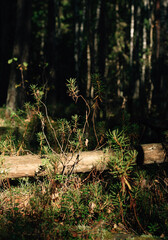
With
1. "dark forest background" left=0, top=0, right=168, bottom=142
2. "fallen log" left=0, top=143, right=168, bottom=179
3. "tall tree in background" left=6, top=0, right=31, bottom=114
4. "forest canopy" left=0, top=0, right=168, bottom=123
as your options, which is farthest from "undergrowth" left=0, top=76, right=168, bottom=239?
"tall tree in background" left=6, top=0, right=31, bottom=114

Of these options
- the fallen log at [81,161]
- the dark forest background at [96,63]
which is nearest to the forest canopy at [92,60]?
the dark forest background at [96,63]

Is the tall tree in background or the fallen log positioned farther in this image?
the tall tree in background

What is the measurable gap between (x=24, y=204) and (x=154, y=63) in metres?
11.9

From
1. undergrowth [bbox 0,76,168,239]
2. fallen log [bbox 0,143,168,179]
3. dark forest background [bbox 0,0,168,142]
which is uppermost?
dark forest background [bbox 0,0,168,142]

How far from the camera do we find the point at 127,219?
11.3 feet

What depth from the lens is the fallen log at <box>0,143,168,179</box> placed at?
11.4 ft

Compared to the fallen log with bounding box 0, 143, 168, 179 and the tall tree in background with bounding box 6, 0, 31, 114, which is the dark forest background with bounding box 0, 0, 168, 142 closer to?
the tall tree in background with bounding box 6, 0, 31, 114

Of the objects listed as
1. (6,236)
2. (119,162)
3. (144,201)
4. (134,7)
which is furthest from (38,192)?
(134,7)

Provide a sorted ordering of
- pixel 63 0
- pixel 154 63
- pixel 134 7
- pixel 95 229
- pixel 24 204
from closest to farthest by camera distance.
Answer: pixel 95 229 → pixel 24 204 → pixel 154 63 → pixel 134 7 → pixel 63 0

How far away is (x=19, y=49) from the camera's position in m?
7.58

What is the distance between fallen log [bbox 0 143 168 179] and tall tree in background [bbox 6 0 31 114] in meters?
4.08

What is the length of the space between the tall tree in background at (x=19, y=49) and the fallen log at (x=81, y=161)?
4.08 m

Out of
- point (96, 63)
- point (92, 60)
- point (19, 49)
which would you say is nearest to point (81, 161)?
point (92, 60)

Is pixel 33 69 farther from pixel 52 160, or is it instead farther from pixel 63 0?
pixel 63 0
